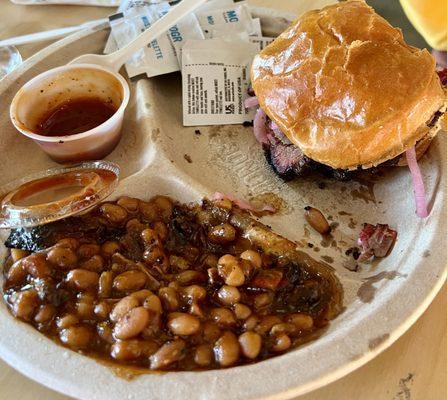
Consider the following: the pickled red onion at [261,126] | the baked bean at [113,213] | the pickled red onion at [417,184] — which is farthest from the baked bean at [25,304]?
the pickled red onion at [417,184]

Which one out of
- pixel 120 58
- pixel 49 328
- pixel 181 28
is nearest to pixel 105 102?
pixel 120 58

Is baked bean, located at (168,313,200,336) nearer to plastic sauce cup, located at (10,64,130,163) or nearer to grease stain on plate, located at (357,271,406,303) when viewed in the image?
grease stain on plate, located at (357,271,406,303)

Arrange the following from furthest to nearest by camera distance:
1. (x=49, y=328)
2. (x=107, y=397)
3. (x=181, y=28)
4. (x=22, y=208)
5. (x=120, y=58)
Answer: (x=181, y=28) < (x=120, y=58) < (x=22, y=208) < (x=49, y=328) < (x=107, y=397)

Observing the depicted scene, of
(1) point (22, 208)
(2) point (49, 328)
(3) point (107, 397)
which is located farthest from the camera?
(1) point (22, 208)

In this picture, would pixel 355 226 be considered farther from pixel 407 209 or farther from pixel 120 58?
pixel 120 58

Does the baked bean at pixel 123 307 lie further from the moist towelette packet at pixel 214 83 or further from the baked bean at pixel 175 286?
the moist towelette packet at pixel 214 83

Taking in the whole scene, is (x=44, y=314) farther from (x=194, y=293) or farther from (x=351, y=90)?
(x=351, y=90)

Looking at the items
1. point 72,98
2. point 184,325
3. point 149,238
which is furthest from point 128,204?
point 72,98
